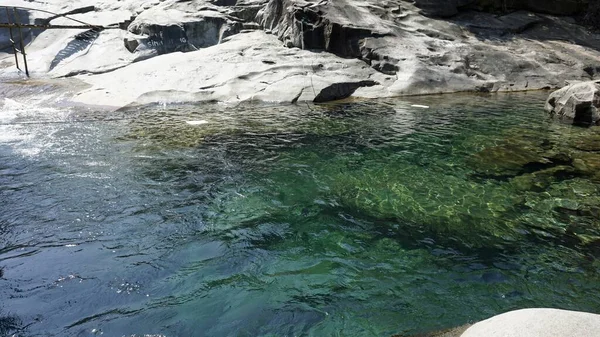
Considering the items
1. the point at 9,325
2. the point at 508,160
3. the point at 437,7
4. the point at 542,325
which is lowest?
the point at 508,160

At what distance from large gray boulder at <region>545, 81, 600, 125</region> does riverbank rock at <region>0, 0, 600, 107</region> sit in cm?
410

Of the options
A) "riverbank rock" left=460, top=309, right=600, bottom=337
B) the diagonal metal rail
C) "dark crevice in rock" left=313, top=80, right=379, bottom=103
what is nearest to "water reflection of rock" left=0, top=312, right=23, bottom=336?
"riverbank rock" left=460, top=309, right=600, bottom=337

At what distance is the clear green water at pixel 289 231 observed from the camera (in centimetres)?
358

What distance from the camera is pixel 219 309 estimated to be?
3.61 metres

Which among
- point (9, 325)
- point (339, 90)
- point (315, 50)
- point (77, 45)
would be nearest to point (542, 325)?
point (9, 325)

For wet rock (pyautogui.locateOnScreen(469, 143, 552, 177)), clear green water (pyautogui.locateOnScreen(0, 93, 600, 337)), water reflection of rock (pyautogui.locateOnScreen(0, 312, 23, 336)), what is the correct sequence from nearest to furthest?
water reflection of rock (pyautogui.locateOnScreen(0, 312, 23, 336)) → clear green water (pyautogui.locateOnScreen(0, 93, 600, 337)) → wet rock (pyautogui.locateOnScreen(469, 143, 552, 177))

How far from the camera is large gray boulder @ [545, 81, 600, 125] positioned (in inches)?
421

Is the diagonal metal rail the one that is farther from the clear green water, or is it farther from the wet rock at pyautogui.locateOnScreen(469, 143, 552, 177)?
the wet rock at pyautogui.locateOnScreen(469, 143, 552, 177)

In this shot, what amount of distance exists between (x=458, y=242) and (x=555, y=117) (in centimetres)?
872

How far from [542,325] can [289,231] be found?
3.06 meters

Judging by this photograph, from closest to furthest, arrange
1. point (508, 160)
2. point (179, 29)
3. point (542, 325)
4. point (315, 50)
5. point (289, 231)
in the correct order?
point (542, 325)
point (289, 231)
point (508, 160)
point (315, 50)
point (179, 29)

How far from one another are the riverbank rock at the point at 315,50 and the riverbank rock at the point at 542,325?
11.7 metres

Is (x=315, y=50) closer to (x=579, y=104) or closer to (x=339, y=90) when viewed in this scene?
(x=339, y=90)

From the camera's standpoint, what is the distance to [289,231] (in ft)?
16.4
